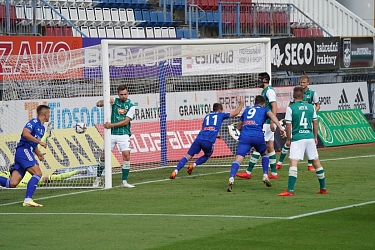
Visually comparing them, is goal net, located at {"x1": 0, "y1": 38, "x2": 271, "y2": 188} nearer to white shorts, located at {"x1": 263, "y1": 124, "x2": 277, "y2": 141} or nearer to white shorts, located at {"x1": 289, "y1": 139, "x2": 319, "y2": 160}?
white shorts, located at {"x1": 263, "y1": 124, "x2": 277, "y2": 141}

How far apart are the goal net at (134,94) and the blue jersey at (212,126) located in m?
1.92

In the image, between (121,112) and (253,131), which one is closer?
(253,131)

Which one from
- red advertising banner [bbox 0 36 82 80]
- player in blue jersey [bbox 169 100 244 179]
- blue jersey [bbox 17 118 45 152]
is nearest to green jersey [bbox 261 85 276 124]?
player in blue jersey [bbox 169 100 244 179]

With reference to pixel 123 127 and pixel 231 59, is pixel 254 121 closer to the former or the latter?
pixel 123 127

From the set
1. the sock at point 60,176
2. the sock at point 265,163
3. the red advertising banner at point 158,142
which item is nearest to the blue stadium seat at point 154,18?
the red advertising banner at point 158,142

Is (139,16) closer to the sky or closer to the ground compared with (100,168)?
closer to the sky

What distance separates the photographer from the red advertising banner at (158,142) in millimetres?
19891

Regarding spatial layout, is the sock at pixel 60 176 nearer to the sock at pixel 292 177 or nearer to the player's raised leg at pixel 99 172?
the player's raised leg at pixel 99 172

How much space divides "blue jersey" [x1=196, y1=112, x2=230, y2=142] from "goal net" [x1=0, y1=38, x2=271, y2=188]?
75.5 inches

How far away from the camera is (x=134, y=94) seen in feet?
66.9

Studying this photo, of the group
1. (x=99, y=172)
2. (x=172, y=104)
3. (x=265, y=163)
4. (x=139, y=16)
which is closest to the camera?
(x=265, y=163)

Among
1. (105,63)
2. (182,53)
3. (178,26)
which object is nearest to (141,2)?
(178,26)

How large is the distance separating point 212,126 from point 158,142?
392 cm

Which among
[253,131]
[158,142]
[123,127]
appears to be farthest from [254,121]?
[158,142]
